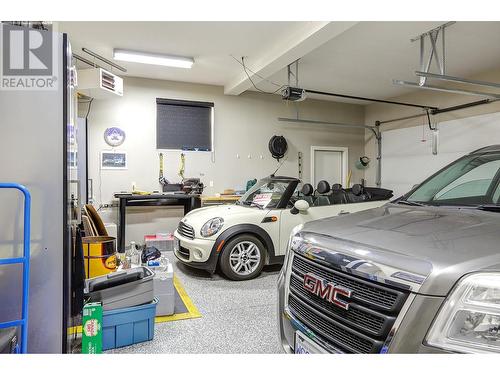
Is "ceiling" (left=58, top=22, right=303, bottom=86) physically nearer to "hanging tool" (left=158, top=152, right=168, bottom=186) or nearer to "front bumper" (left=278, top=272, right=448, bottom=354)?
"hanging tool" (left=158, top=152, right=168, bottom=186)

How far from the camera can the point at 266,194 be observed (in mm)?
4758

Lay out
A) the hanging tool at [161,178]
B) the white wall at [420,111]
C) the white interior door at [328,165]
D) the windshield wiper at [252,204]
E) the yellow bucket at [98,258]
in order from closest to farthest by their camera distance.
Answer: the yellow bucket at [98,258]
the windshield wiper at [252,204]
the white wall at [420,111]
the hanging tool at [161,178]
the white interior door at [328,165]

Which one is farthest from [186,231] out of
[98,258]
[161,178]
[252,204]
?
[161,178]

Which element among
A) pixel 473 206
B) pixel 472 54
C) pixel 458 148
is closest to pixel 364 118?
pixel 458 148

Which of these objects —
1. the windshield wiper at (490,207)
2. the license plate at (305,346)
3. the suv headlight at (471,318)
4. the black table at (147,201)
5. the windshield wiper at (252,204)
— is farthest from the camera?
the black table at (147,201)

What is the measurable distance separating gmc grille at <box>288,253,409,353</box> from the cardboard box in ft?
5.10

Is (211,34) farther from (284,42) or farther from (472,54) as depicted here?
(472,54)

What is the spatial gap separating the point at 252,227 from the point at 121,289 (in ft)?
6.61

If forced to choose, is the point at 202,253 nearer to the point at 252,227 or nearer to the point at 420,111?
the point at 252,227

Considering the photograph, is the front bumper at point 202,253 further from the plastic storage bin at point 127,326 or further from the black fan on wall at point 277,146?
the black fan on wall at point 277,146

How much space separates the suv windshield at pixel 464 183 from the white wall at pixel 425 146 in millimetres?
4090

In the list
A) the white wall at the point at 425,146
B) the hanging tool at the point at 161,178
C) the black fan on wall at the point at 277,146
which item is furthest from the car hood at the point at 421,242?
the black fan on wall at the point at 277,146

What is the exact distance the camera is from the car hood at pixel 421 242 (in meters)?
1.17

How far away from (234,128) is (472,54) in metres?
4.43
